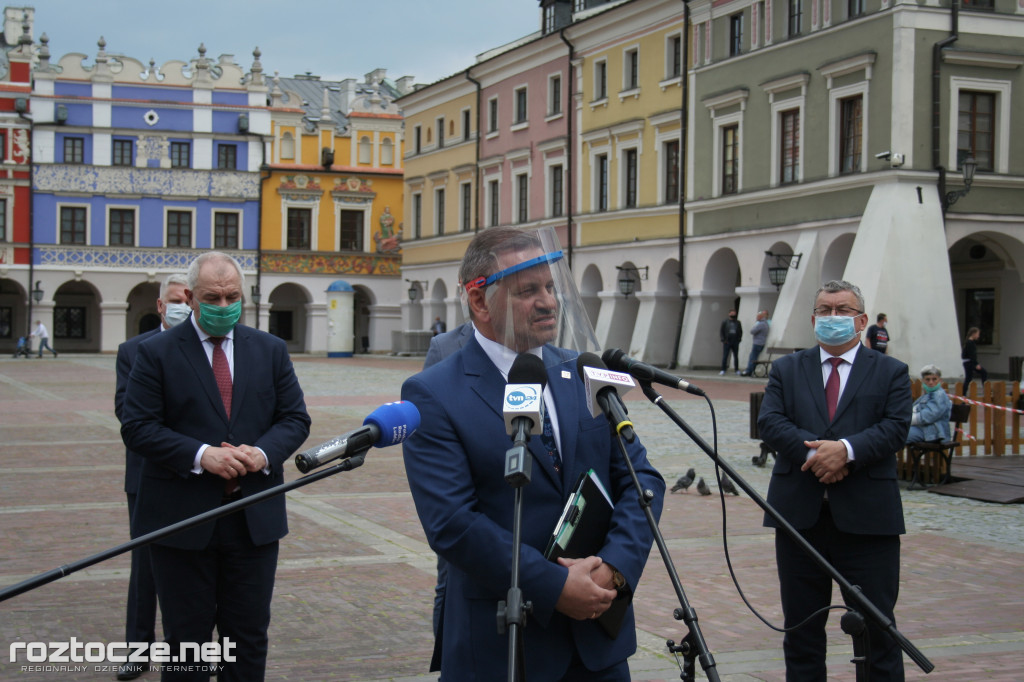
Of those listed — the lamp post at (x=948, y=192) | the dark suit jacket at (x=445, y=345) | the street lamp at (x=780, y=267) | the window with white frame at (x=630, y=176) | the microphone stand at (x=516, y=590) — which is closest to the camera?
the microphone stand at (x=516, y=590)

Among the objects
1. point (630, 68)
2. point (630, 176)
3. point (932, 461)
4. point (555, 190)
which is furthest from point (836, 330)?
point (555, 190)

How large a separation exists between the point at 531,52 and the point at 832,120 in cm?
1722

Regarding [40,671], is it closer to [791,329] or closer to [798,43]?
[791,329]

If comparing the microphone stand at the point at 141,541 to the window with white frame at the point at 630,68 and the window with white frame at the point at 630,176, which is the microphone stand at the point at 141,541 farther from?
the window with white frame at the point at 630,68

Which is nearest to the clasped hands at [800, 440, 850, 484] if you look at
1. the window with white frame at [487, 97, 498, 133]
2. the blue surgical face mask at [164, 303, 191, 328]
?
the blue surgical face mask at [164, 303, 191, 328]

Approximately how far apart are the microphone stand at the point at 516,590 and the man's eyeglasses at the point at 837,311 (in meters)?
2.81

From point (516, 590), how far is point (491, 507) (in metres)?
0.55

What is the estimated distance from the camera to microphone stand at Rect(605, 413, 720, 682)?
3.05 meters

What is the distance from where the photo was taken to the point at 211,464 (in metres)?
4.50

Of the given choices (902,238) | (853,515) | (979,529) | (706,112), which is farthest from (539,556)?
(706,112)

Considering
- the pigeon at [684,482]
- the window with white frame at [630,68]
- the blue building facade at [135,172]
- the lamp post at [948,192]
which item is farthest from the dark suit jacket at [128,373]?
the blue building facade at [135,172]

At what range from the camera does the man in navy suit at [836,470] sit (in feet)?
16.3

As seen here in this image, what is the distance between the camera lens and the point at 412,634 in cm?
667

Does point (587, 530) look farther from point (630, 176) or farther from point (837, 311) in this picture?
point (630, 176)
